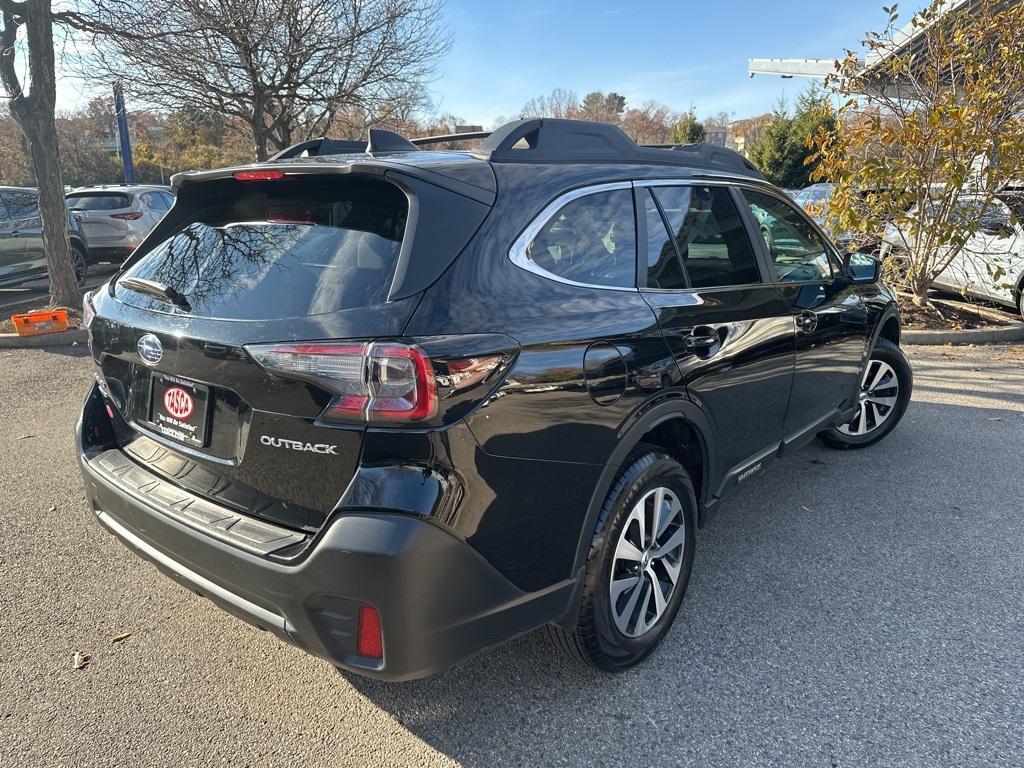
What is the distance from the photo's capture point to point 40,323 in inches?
308

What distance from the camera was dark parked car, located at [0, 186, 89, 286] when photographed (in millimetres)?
10055

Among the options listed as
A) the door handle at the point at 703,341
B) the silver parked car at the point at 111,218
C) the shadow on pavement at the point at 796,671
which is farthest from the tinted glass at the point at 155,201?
the door handle at the point at 703,341

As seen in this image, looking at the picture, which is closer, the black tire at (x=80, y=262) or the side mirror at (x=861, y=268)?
the side mirror at (x=861, y=268)

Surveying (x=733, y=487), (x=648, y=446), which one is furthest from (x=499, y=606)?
(x=733, y=487)

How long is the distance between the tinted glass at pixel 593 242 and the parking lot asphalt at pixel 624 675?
1448mm

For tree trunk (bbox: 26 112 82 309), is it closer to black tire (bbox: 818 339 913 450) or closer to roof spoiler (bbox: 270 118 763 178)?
roof spoiler (bbox: 270 118 763 178)

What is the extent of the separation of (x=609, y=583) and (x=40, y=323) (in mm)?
7937

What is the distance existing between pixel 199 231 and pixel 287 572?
1364 mm

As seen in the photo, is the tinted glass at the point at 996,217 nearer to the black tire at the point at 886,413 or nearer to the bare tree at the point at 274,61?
the black tire at the point at 886,413

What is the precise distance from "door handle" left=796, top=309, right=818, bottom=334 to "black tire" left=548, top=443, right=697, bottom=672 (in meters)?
1.27

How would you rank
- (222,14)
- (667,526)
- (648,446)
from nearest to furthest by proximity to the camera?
(648,446) → (667,526) → (222,14)

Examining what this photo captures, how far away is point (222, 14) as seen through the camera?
1240 cm

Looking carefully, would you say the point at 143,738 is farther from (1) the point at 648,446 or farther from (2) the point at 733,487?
(2) the point at 733,487

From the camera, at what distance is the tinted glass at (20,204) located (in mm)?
10219
